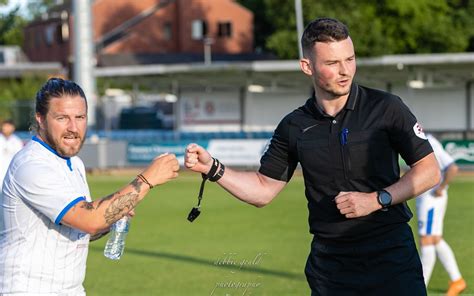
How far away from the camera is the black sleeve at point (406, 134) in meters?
5.34

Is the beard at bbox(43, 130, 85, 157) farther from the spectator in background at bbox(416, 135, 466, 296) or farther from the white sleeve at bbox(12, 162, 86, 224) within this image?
the spectator in background at bbox(416, 135, 466, 296)

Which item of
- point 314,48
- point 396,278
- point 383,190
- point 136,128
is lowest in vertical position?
point 136,128

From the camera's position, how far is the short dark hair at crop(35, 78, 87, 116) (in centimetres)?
503

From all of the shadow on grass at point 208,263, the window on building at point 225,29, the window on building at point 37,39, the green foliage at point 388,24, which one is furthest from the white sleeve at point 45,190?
the window on building at point 37,39

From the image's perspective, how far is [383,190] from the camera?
5.28m

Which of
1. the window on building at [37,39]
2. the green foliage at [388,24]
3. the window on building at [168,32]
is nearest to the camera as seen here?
the green foliage at [388,24]

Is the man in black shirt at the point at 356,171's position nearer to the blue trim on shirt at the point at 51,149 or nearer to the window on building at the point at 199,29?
the blue trim on shirt at the point at 51,149

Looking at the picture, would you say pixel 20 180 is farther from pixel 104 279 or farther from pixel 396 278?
pixel 104 279

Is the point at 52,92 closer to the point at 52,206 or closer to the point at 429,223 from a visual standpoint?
the point at 52,206

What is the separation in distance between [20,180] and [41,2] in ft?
432

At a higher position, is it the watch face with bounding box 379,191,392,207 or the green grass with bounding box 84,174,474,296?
the watch face with bounding box 379,191,392,207

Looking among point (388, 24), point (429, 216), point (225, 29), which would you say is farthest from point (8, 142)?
point (225, 29)

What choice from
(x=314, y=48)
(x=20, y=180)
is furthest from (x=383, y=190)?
(x=20, y=180)

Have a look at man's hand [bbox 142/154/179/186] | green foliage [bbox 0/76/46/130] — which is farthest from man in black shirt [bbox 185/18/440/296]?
green foliage [bbox 0/76/46/130]
